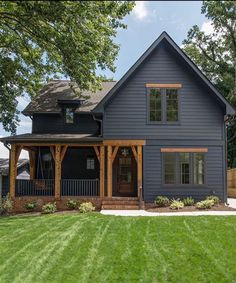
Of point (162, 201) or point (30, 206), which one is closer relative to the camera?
point (30, 206)

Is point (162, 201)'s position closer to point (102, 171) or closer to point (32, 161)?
point (102, 171)

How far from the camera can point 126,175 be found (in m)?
20.5

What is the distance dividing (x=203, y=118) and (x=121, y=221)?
25.8 ft

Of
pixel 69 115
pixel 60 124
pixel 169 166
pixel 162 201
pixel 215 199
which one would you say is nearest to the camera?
pixel 162 201

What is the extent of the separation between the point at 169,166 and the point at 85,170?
17.5 feet

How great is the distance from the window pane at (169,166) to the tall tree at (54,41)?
16.8 ft

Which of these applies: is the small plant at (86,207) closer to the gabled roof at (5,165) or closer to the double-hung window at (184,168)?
the double-hung window at (184,168)

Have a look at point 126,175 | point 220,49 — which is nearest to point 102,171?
point 126,175

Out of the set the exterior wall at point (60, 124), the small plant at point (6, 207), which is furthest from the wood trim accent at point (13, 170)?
the exterior wall at point (60, 124)

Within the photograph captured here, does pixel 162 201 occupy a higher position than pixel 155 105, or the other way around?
pixel 155 105

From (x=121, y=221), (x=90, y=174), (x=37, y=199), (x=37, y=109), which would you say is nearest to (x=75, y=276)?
(x=121, y=221)

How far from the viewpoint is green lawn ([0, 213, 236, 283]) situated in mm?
8141

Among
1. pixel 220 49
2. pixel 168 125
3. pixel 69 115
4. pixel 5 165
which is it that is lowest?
pixel 5 165

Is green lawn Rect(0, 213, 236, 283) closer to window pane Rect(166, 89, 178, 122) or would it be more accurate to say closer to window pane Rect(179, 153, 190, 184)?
window pane Rect(179, 153, 190, 184)
